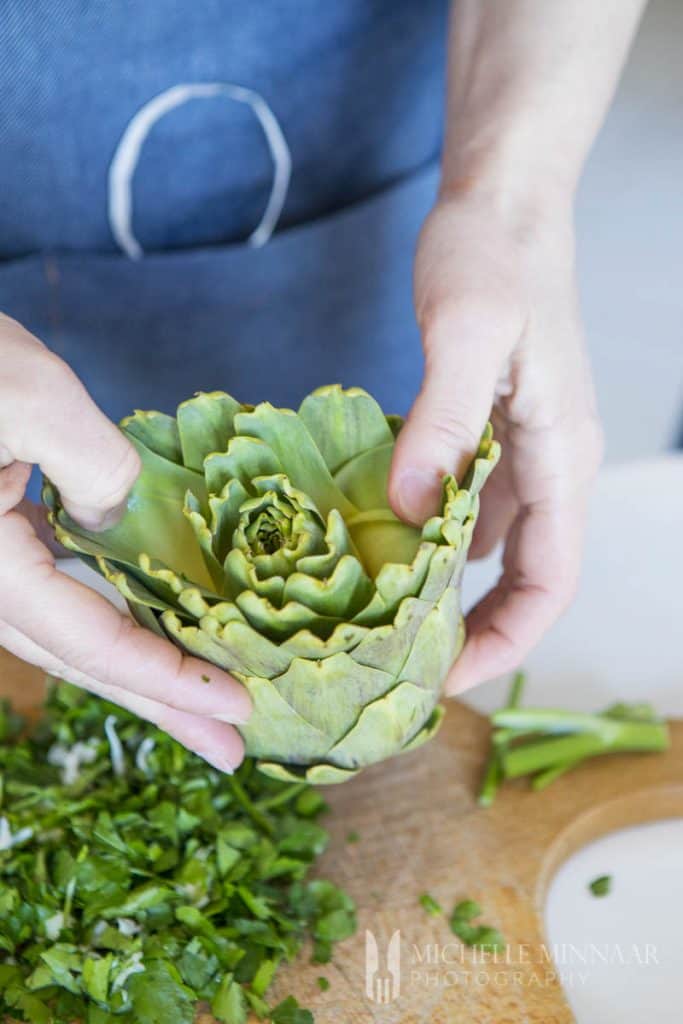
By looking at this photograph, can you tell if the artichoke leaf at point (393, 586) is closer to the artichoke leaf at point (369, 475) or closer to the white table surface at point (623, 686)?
the artichoke leaf at point (369, 475)

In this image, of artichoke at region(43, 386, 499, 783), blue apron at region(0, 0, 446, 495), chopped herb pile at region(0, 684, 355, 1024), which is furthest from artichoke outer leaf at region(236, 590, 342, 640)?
blue apron at region(0, 0, 446, 495)

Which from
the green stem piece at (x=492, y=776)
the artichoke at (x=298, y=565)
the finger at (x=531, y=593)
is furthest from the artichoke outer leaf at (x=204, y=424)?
the green stem piece at (x=492, y=776)

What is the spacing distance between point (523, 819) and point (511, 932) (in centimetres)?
8

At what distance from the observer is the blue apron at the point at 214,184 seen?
29.6 inches

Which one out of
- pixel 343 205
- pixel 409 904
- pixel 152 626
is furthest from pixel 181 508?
pixel 343 205

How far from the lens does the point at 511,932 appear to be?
61 centimetres

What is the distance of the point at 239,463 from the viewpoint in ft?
1.58

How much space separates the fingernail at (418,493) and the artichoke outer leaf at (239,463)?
6 cm

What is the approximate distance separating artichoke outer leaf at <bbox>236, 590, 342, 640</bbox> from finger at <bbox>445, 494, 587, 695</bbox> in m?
0.19

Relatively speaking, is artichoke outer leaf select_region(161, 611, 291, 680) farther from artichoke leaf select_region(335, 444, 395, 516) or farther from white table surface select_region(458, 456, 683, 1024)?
white table surface select_region(458, 456, 683, 1024)

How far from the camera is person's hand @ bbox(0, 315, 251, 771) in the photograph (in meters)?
0.45

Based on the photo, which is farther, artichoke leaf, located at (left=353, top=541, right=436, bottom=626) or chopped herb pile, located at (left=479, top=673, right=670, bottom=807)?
chopped herb pile, located at (left=479, top=673, right=670, bottom=807)

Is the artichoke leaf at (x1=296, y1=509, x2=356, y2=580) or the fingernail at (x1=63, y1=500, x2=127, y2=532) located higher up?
the fingernail at (x1=63, y1=500, x2=127, y2=532)

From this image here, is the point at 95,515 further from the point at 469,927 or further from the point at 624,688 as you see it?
the point at 624,688
